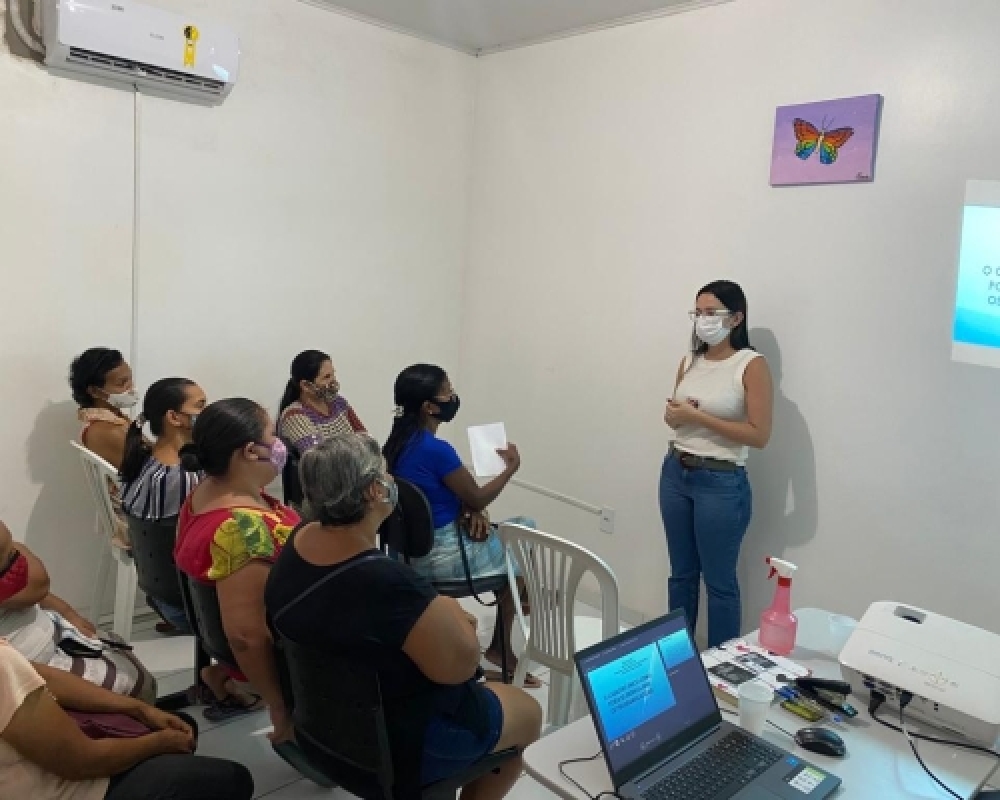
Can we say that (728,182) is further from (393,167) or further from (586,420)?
(393,167)

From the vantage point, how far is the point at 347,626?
1.54 metres

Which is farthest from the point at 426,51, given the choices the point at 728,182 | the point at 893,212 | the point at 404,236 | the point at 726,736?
the point at 726,736

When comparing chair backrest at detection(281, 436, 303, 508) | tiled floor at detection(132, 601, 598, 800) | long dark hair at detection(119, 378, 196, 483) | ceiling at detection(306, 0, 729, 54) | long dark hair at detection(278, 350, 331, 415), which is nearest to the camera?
tiled floor at detection(132, 601, 598, 800)

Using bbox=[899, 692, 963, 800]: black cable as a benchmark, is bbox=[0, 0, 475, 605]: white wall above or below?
above

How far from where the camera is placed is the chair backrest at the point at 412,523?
2523mm

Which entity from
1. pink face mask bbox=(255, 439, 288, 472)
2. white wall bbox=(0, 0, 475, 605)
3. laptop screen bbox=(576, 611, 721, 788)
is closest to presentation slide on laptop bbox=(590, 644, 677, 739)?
laptop screen bbox=(576, 611, 721, 788)

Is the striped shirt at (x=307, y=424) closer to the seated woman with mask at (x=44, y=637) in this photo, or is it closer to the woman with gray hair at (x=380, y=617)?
the seated woman with mask at (x=44, y=637)

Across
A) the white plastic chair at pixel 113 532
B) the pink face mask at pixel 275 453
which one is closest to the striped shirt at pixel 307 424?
the white plastic chair at pixel 113 532

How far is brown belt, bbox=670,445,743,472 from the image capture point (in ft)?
9.45

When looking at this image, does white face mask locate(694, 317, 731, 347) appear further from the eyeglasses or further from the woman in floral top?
the woman in floral top

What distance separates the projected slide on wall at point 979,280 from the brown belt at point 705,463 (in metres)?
0.80

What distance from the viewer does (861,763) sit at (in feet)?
4.66

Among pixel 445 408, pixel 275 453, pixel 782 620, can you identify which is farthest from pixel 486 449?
pixel 782 620

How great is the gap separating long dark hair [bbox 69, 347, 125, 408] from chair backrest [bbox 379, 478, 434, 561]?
47.4 inches
